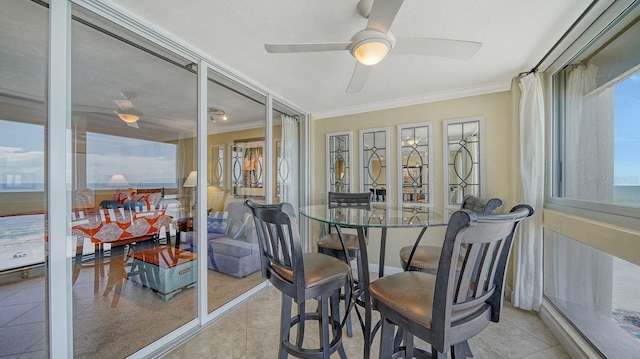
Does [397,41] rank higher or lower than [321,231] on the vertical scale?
higher

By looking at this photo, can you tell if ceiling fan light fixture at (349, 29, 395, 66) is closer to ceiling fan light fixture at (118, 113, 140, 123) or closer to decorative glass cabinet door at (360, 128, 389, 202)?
decorative glass cabinet door at (360, 128, 389, 202)

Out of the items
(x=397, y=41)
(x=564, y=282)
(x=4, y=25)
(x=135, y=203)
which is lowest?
(x=564, y=282)

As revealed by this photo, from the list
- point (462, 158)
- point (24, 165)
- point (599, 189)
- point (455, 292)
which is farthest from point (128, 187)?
point (599, 189)

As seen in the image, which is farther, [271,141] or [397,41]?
[271,141]

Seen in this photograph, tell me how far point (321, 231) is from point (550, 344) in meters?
2.48

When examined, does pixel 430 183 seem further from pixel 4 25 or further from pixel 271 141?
pixel 4 25

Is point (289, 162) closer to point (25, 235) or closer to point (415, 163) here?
point (415, 163)

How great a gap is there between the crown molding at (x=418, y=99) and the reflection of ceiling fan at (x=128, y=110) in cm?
228

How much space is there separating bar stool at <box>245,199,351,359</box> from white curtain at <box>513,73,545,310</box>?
6.29 ft

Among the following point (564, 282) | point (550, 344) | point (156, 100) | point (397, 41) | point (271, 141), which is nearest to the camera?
point (397, 41)

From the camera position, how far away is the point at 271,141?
9.52 feet

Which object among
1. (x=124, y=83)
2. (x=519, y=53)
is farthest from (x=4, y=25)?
(x=519, y=53)

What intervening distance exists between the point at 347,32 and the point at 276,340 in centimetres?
241

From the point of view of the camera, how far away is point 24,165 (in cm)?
143
